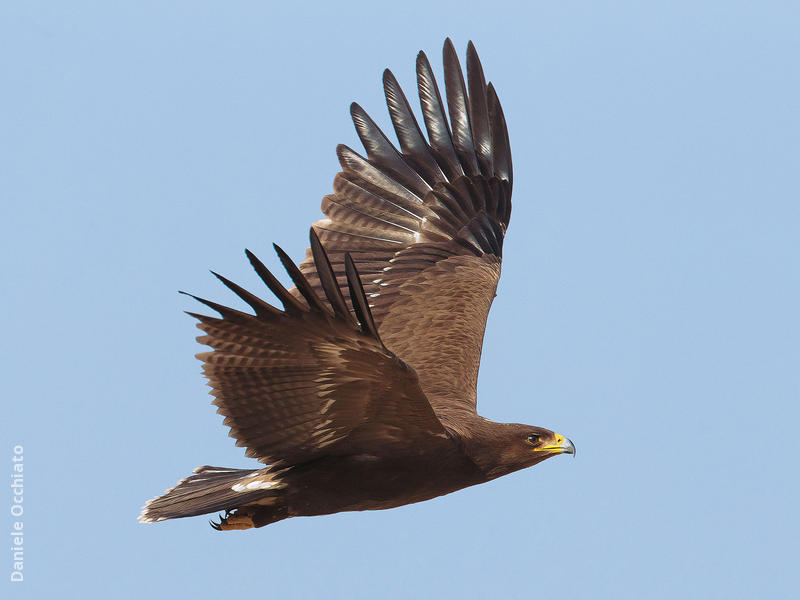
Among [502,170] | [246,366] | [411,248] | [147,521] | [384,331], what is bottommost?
[147,521]

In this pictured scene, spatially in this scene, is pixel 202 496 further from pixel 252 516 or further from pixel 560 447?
pixel 560 447

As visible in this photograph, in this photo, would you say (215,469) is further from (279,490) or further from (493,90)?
(493,90)

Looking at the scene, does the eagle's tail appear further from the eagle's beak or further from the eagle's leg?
the eagle's beak

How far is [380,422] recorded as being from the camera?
730 cm

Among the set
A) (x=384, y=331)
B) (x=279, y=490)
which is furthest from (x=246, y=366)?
(x=384, y=331)

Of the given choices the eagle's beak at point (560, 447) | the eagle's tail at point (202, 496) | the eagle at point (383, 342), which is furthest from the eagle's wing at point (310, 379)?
the eagle's beak at point (560, 447)

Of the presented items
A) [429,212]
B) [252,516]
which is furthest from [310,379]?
[429,212]

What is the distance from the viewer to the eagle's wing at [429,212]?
32.5ft

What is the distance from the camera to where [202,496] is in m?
7.98

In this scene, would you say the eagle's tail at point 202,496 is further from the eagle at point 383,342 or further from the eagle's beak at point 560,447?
the eagle's beak at point 560,447

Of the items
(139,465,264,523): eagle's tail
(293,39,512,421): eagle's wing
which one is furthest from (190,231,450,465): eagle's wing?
(293,39,512,421): eagle's wing

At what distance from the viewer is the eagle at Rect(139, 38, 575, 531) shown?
6773 mm

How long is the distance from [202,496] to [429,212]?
12.2 ft

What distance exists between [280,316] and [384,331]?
308cm
